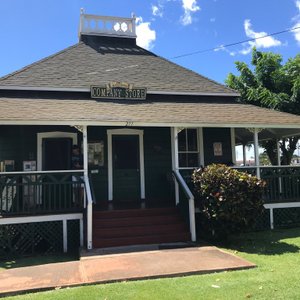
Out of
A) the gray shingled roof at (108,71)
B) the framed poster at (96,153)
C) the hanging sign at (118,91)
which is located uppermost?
the gray shingled roof at (108,71)

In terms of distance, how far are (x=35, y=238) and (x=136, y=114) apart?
434 centimetres

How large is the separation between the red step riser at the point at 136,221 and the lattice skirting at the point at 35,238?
0.71 m

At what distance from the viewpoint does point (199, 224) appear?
35.8 feet

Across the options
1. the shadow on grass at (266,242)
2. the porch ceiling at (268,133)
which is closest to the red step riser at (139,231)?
the shadow on grass at (266,242)

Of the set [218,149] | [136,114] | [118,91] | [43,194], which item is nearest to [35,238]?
[43,194]

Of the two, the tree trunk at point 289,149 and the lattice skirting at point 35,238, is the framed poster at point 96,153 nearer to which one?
the lattice skirting at point 35,238

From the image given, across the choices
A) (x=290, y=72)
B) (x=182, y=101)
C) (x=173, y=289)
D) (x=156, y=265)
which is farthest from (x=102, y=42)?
(x=173, y=289)

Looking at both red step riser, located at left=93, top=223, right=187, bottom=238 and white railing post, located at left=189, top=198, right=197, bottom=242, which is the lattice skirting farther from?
white railing post, located at left=189, top=198, right=197, bottom=242

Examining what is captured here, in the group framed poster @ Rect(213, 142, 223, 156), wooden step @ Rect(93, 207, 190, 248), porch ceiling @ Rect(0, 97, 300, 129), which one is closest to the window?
framed poster @ Rect(213, 142, 223, 156)

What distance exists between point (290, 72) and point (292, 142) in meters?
3.93

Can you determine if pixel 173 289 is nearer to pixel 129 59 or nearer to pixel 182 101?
pixel 182 101

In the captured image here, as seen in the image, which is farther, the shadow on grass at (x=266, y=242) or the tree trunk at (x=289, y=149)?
the tree trunk at (x=289, y=149)

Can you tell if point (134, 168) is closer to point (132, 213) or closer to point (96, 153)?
point (96, 153)

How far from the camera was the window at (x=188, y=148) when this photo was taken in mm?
13633
